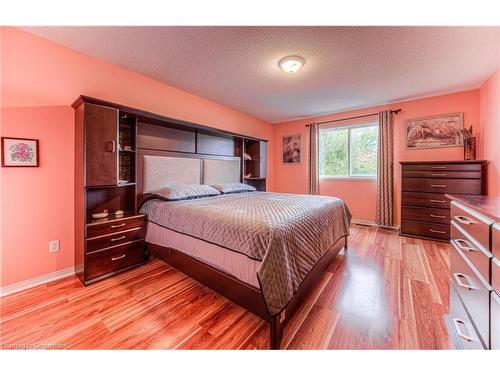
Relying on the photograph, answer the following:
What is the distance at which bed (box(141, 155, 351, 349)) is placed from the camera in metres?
1.29

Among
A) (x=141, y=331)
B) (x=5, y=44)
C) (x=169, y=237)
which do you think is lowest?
(x=141, y=331)

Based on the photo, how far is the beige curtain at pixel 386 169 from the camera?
3793 millimetres

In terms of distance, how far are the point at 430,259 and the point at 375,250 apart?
59 centimetres

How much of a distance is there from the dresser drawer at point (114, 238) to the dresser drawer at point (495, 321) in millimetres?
2806

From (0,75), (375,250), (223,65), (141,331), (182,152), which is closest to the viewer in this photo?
(141,331)

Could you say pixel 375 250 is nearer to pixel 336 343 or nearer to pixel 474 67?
pixel 336 343

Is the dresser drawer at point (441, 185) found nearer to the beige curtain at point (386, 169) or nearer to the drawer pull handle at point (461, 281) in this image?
the beige curtain at point (386, 169)

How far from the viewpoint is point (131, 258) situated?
2.29 m

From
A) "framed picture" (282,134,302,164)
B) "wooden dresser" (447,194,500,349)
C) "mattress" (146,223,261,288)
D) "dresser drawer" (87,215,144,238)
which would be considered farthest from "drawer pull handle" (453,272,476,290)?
"framed picture" (282,134,302,164)

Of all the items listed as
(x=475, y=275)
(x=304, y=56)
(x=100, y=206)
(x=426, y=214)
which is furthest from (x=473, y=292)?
(x=100, y=206)

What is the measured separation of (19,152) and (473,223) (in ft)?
11.4

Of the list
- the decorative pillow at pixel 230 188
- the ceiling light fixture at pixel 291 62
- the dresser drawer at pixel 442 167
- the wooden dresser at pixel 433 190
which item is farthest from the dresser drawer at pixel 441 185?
the decorative pillow at pixel 230 188

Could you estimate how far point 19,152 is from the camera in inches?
73.4
